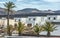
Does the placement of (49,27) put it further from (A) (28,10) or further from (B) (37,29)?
(A) (28,10)

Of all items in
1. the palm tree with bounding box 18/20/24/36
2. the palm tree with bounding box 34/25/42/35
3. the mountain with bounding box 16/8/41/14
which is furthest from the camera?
the mountain with bounding box 16/8/41/14

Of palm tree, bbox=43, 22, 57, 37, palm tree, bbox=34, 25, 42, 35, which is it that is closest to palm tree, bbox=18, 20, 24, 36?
palm tree, bbox=34, 25, 42, 35

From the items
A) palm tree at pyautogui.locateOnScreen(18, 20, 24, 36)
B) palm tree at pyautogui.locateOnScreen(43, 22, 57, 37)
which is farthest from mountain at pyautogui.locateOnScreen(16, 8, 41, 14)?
palm tree at pyautogui.locateOnScreen(43, 22, 57, 37)

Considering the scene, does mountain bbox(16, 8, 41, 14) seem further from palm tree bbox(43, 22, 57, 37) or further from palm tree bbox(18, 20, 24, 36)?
palm tree bbox(43, 22, 57, 37)

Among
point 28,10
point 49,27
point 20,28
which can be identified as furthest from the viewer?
point 28,10

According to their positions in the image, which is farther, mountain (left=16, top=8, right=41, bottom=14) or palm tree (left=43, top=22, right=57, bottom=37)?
mountain (left=16, top=8, right=41, bottom=14)

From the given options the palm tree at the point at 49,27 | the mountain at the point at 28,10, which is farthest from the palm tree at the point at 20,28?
the palm tree at the point at 49,27

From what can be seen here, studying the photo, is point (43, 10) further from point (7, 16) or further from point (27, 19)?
point (7, 16)

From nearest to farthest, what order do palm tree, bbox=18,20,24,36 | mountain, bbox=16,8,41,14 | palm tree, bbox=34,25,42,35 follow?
palm tree, bbox=34,25,42,35
palm tree, bbox=18,20,24,36
mountain, bbox=16,8,41,14

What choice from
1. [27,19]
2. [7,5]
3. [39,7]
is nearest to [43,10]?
[39,7]

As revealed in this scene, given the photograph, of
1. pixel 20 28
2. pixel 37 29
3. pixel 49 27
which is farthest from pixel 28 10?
pixel 49 27

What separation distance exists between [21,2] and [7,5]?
123 centimetres

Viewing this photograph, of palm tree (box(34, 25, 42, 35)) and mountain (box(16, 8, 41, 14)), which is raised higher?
mountain (box(16, 8, 41, 14))

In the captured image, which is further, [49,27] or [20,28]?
[20,28]
